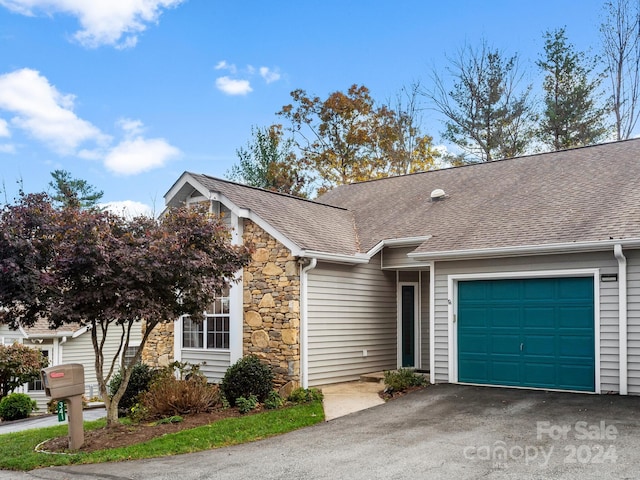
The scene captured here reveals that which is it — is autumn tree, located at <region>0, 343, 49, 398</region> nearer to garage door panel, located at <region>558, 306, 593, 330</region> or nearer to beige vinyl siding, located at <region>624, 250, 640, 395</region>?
garage door panel, located at <region>558, 306, 593, 330</region>

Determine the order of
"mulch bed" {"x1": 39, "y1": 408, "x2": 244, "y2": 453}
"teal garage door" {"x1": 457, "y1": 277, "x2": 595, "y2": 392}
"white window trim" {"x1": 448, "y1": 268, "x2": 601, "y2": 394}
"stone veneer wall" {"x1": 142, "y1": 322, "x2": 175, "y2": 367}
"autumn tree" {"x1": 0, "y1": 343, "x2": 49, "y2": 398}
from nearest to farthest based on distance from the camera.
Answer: "mulch bed" {"x1": 39, "y1": 408, "x2": 244, "y2": 453}
"white window trim" {"x1": 448, "y1": 268, "x2": 601, "y2": 394}
"teal garage door" {"x1": 457, "y1": 277, "x2": 595, "y2": 392}
"stone veneer wall" {"x1": 142, "y1": 322, "x2": 175, "y2": 367}
"autumn tree" {"x1": 0, "y1": 343, "x2": 49, "y2": 398}

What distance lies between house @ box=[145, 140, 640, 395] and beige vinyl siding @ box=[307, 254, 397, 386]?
4 centimetres

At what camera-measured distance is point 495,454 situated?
731 centimetres

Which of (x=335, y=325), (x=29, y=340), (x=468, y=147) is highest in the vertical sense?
(x=468, y=147)

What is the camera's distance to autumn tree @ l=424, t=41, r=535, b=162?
28469mm

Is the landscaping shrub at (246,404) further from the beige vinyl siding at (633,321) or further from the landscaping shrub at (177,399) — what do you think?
the beige vinyl siding at (633,321)

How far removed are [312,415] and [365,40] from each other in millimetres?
17098

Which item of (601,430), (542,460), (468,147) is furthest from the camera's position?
(468,147)

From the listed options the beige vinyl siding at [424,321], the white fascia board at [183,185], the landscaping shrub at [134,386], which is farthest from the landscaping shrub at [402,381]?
the white fascia board at [183,185]

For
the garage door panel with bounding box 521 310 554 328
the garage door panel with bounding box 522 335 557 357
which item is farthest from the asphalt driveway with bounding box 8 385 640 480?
the garage door panel with bounding box 521 310 554 328

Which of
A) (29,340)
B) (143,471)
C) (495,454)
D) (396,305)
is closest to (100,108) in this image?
(29,340)

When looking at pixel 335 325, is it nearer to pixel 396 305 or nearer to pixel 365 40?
pixel 396 305

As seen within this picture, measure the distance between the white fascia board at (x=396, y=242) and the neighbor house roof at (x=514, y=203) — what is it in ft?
0.60

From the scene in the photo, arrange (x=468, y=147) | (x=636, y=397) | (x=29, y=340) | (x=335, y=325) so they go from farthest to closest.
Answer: (x=468, y=147) → (x=29, y=340) → (x=335, y=325) → (x=636, y=397)
